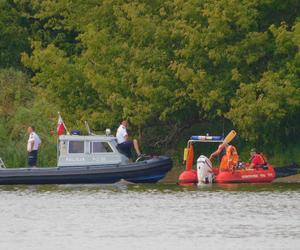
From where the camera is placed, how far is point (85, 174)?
50469mm

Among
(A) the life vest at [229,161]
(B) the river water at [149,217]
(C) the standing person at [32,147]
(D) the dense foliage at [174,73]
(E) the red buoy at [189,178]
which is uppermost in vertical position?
(D) the dense foliage at [174,73]

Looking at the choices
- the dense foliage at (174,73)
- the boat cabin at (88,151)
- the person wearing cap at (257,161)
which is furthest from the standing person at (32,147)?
the person wearing cap at (257,161)

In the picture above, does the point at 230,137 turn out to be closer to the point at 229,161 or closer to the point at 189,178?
the point at 229,161

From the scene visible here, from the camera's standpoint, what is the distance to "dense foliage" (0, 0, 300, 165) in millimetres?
54250

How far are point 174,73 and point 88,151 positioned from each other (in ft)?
20.1

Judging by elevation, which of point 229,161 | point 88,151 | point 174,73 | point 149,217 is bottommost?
point 149,217

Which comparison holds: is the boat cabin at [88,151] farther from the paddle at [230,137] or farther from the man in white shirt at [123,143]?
the paddle at [230,137]

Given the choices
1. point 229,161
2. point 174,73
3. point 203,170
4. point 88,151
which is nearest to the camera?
point 203,170

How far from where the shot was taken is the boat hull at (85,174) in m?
50.3

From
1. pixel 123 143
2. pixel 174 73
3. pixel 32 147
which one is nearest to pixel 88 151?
pixel 123 143

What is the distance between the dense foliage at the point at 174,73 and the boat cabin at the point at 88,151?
457cm

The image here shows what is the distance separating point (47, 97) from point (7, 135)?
2.02 m

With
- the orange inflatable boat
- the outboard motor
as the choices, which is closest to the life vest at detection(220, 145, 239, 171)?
the orange inflatable boat

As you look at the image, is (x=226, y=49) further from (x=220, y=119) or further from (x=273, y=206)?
(x=273, y=206)
